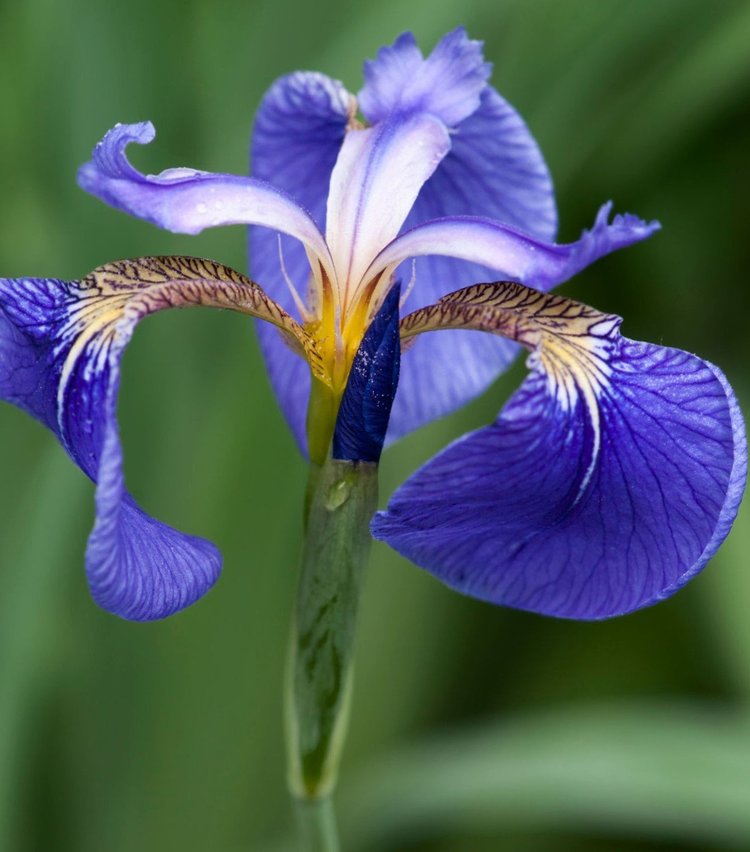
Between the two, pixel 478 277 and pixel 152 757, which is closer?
pixel 478 277

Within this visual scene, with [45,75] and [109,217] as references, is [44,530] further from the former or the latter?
[45,75]

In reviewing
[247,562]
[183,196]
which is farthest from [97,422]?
[247,562]

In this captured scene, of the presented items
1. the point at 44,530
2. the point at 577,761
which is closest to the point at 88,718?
the point at 44,530

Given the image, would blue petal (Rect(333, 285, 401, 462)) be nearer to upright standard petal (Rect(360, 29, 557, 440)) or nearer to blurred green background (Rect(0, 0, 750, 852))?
upright standard petal (Rect(360, 29, 557, 440))

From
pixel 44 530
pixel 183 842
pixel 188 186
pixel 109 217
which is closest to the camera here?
pixel 188 186

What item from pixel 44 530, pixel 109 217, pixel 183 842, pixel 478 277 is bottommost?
pixel 183 842

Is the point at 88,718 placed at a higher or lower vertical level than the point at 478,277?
lower

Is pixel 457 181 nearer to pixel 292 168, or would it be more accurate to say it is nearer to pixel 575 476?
pixel 292 168
